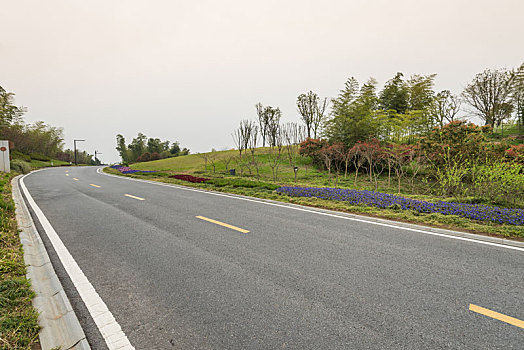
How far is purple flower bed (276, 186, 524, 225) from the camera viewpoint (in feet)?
17.3

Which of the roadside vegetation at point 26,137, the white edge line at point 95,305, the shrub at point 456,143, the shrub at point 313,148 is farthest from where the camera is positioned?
the roadside vegetation at point 26,137

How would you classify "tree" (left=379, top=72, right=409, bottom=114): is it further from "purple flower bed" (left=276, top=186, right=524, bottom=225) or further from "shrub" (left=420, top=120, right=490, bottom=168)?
"purple flower bed" (left=276, top=186, right=524, bottom=225)

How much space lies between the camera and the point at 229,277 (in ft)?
10.3

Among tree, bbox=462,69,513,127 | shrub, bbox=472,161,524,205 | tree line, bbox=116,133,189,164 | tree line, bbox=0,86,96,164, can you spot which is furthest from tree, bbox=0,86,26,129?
tree, bbox=462,69,513,127

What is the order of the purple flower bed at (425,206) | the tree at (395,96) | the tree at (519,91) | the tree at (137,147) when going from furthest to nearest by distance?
the tree at (137,147) < the tree at (519,91) < the tree at (395,96) < the purple flower bed at (425,206)

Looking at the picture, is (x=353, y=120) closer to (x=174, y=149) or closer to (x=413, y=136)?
(x=413, y=136)

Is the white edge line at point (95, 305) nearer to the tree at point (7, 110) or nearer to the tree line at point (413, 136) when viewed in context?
the tree line at point (413, 136)

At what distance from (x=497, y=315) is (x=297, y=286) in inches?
78.2

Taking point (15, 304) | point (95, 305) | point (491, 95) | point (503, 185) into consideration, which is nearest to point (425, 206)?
point (503, 185)

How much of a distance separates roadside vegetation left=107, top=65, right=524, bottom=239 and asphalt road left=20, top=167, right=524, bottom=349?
2.21m

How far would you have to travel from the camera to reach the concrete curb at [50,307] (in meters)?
2.12

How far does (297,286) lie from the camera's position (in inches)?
114

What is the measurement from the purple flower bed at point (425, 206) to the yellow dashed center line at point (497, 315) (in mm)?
3891

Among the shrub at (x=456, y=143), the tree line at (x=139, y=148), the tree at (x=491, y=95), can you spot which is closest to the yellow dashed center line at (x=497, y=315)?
the shrub at (x=456, y=143)
